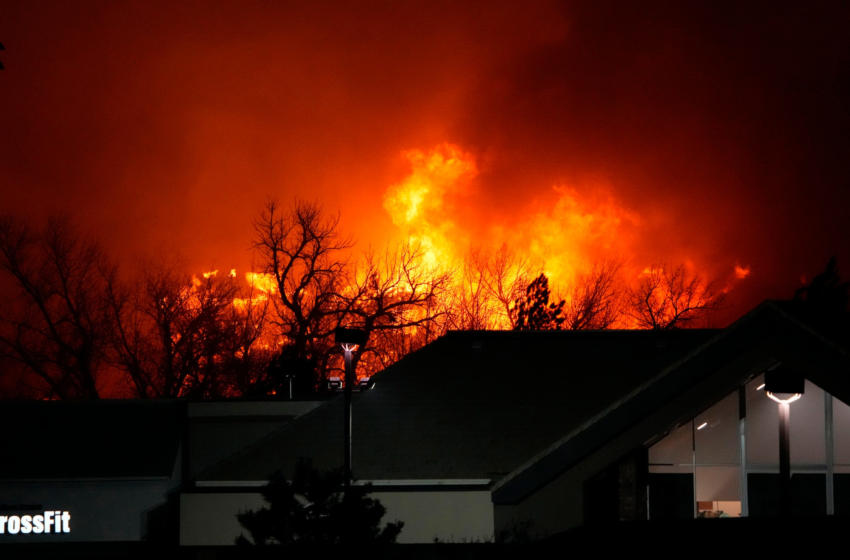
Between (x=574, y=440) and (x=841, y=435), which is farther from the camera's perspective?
(x=841, y=435)

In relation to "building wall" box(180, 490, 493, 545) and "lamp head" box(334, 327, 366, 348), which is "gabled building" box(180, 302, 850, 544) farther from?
"lamp head" box(334, 327, 366, 348)

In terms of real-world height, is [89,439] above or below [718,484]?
above

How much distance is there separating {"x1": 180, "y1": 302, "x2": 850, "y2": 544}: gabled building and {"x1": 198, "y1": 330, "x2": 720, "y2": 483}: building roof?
0.06m

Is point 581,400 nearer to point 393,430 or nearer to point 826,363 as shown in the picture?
point 393,430

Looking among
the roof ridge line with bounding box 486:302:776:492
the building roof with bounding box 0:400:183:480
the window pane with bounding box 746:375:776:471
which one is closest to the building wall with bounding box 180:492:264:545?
the building roof with bounding box 0:400:183:480

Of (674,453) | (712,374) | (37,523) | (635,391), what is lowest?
(37,523)

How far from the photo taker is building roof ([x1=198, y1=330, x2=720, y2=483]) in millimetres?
24922

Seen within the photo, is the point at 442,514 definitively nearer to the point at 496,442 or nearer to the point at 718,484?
the point at 496,442

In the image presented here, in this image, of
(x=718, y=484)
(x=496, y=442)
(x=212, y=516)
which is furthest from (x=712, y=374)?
(x=212, y=516)

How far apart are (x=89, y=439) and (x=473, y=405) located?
12054 mm

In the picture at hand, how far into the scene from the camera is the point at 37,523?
2712cm

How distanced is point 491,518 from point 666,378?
6104mm

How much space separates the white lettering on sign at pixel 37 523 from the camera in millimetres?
27094

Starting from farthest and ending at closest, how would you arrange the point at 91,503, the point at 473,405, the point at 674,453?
1. the point at 91,503
2. the point at 473,405
3. the point at 674,453
